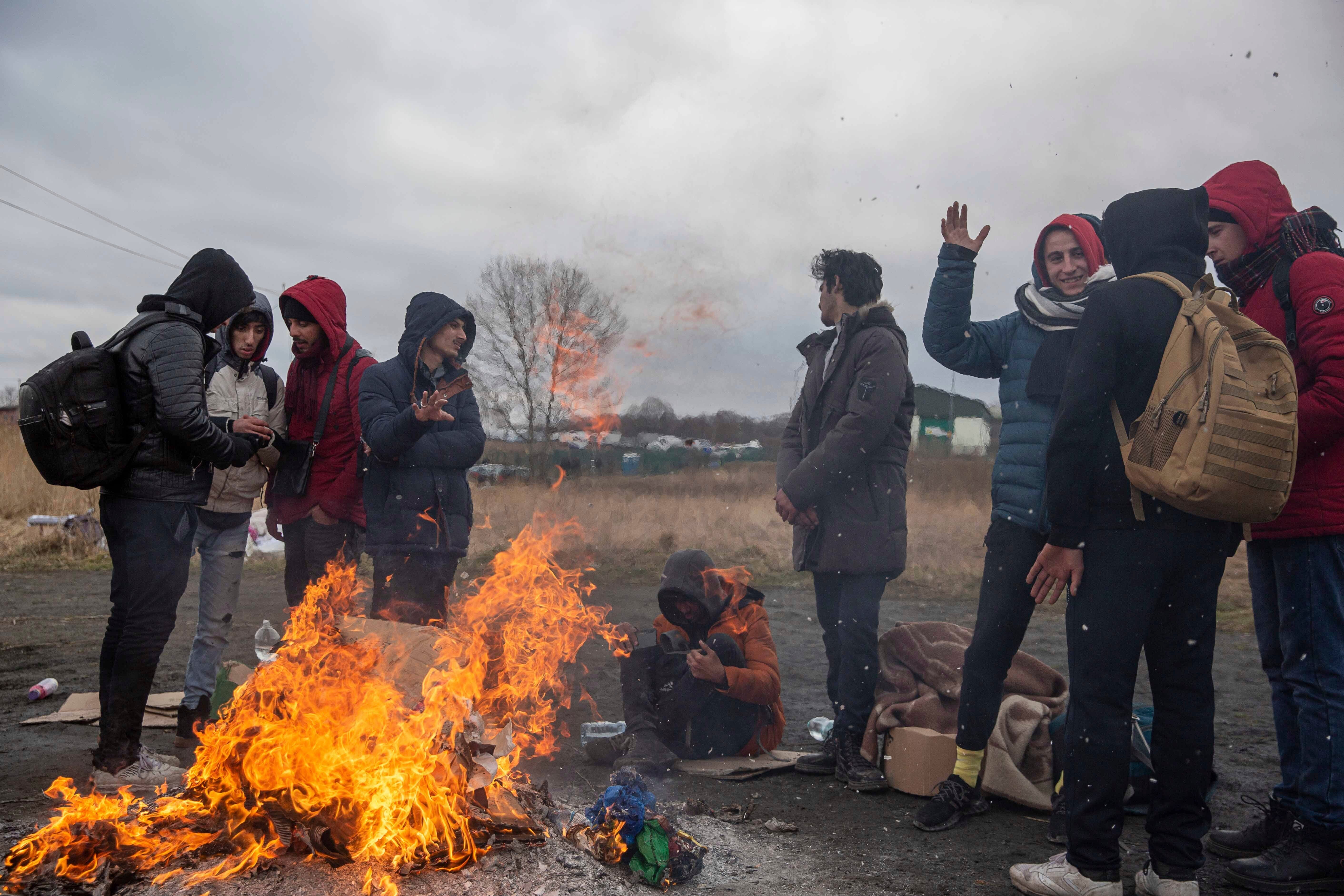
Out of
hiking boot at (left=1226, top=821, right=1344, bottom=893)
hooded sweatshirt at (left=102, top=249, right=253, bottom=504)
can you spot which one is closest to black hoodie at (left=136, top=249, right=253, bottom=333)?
hooded sweatshirt at (left=102, top=249, right=253, bottom=504)

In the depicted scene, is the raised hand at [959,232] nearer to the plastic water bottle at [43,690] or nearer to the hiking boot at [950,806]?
the hiking boot at [950,806]

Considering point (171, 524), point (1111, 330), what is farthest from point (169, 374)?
point (1111, 330)

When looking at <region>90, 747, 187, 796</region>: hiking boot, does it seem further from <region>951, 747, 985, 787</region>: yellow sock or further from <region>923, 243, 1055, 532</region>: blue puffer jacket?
<region>923, 243, 1055, 532</region>: blue puffer jacket

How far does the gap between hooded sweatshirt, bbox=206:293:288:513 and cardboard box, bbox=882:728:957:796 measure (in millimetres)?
3751

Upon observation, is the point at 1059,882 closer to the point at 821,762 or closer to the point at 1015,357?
the point at 821,762

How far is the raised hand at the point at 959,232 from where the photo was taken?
386 cm

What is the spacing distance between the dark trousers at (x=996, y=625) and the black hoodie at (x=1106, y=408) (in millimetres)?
607

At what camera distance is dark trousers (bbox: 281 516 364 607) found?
442 centimetres

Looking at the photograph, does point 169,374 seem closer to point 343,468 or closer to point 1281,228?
point 343,468

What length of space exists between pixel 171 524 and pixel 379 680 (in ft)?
4.49

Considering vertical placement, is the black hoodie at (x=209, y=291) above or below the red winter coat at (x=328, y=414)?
above

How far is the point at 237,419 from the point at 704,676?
2895mm

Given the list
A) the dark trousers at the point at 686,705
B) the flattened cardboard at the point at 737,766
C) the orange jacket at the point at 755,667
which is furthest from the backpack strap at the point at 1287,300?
the flattened cardboard at the point at 737,766

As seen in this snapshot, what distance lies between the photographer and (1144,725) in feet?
13.0
